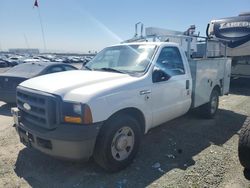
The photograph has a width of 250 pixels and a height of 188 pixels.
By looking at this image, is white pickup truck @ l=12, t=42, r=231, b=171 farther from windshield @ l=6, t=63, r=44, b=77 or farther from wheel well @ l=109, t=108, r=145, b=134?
windshield @ l=6, t=63, r=44, b=77

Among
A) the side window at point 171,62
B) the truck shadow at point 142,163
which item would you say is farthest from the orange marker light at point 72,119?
the side window at point 171,62

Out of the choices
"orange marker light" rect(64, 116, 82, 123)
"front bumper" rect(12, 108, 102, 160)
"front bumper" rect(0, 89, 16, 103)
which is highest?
"orange marker light" rect(64, 116, 82, 123)

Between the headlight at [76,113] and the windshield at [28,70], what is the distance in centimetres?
464

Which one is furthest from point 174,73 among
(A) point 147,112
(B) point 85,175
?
(B) point 85,175

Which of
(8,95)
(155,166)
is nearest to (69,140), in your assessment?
(155,166)

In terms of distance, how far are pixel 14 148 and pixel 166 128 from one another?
3181 mm

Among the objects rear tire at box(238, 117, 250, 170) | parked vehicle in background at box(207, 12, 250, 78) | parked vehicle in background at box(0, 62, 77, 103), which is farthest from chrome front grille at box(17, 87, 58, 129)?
parked vehicle in background at box(207, 12, 250, 78)

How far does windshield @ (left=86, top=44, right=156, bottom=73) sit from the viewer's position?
14.4 feet

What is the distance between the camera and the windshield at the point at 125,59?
4394mm

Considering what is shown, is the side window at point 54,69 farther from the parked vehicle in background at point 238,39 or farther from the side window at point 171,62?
the parked vehicle in background at point 238,39

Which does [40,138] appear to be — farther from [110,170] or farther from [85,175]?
[110,170]

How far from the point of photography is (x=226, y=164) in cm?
413

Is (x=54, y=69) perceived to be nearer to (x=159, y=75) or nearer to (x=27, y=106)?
(x=27, y=106)

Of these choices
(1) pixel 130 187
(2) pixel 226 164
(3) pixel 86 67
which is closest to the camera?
(1) pixel 130 187
